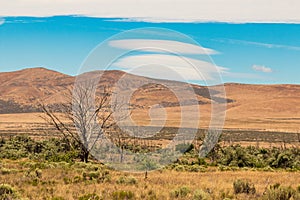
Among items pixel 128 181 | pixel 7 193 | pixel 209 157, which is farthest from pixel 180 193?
pixel 209 157

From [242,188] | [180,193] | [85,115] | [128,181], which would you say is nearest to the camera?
[180,193]

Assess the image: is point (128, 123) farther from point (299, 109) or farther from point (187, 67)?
point (299, 109)

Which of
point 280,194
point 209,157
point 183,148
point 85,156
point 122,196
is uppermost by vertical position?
point 280,194

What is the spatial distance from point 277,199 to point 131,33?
1140cm

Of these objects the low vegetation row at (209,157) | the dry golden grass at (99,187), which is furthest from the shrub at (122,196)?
the low vegetation row at (209,157)

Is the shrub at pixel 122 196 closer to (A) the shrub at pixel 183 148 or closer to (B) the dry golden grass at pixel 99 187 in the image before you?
(B) the dry golden grass at pixel 99 187

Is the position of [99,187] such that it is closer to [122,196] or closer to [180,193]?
[122,196]

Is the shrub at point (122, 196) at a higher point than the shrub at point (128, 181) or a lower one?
higher

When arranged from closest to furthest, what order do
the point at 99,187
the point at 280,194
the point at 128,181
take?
the point at 280,194, the point at 99,187, the point at 128,181

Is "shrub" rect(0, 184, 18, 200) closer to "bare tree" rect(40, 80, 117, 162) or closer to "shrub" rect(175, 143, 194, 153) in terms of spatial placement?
"bare tree" rect(40, 80, 117, 162)

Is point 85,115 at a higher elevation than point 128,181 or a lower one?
higher

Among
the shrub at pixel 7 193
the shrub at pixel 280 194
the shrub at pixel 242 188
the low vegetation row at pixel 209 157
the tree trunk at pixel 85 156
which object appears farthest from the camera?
the low vegetation row at pixel 209 157

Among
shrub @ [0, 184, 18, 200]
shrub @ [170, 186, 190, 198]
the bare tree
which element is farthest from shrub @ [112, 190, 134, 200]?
the bare tree

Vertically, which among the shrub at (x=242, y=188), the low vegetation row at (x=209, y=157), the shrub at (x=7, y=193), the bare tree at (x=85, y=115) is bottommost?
the low vegetation row at (x=209, y=157)
